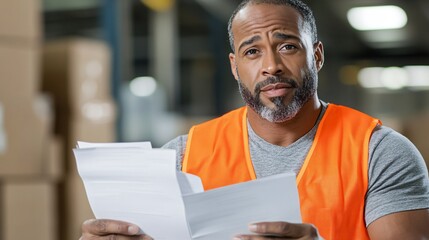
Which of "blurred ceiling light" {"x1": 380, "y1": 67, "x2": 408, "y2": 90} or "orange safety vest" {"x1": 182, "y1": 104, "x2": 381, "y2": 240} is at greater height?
"blurred ceiling light" {"x1": 380, "y1": 67, "x2": 408, "y2": 90}

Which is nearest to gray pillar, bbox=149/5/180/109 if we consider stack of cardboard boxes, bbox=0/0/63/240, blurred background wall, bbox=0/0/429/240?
blurred background wall, bbox=0/0/429/240

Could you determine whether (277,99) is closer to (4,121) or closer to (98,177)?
(98,177)

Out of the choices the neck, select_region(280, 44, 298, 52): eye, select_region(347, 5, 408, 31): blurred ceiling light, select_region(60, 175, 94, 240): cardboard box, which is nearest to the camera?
select_region(280, 44, 298, 52): eye

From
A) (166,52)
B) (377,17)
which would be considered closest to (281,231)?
(166,52)

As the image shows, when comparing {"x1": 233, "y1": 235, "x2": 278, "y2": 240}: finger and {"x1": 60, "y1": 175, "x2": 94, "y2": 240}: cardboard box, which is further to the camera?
{"x1": 60, "y1": 175, "x2": 94, "y2": 240}: cardboard box

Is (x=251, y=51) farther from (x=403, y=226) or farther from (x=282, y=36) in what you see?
(x=403, y=226)

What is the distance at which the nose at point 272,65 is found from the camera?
214 cm

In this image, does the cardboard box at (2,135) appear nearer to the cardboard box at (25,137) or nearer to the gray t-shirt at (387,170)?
the cardboard box at (25,137)

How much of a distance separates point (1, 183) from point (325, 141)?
331cm

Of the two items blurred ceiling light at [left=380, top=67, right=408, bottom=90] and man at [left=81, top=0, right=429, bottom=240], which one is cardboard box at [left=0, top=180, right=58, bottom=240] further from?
blurred ceiling light at [left=380, top=67, right=408, bottom=90]

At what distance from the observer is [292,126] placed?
229 centimetres

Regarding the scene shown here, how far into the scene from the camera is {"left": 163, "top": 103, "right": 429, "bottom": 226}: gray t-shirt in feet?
6.82

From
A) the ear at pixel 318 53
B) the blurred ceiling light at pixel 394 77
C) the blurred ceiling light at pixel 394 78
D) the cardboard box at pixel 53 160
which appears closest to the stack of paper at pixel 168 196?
the ear at pixel 318 53

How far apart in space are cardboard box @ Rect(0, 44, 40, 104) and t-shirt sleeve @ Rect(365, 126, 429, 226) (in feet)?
11.2
